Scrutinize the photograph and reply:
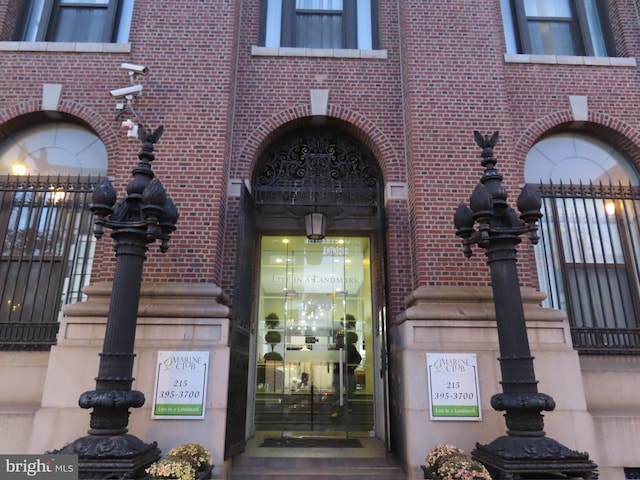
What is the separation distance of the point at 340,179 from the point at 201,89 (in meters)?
2.79

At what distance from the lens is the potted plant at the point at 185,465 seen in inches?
170

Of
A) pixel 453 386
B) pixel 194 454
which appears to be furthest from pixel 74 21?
pixel 453 386

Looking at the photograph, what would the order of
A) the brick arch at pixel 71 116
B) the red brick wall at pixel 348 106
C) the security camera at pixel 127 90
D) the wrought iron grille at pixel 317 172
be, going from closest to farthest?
the red brick wall at pixel 348 106 → the security camera at pixel 127 90 → the brick arch at pixel 71 116 → the wrought iron grille at pixel 317 172

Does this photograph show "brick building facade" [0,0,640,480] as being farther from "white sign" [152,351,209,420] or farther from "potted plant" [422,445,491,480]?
"potted plant" [422,445,491,480]

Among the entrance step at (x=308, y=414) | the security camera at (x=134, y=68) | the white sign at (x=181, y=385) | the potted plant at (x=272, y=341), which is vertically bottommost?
the entrance step at (x=308, y=414)

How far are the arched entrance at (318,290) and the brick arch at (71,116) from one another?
248 centimetres

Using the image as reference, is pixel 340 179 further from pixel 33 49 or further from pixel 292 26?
pixel 33 49

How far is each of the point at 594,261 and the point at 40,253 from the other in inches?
363

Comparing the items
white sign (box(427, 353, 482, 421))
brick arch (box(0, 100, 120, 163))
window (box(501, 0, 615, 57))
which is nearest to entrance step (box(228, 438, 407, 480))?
white sign (box(427, 353, 482, 421))

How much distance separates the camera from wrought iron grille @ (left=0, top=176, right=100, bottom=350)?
6.80 m

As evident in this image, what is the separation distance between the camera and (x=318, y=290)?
910 centimetres

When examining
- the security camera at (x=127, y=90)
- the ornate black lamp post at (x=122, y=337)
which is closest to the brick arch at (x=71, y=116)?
the security camera at (x=127, y=90)

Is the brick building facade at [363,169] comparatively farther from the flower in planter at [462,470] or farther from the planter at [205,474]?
the flower in planter at [462,470]

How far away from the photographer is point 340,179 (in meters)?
7.94
